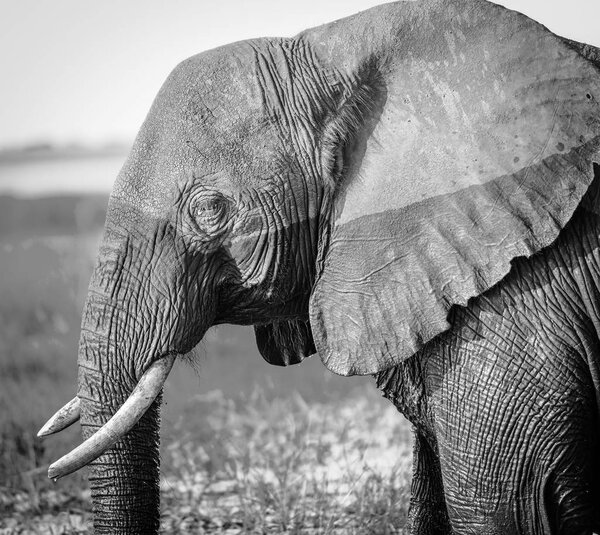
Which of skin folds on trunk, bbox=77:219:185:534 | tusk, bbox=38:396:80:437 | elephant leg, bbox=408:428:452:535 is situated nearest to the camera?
skin folds on trunk, bbox=77:219:185:534

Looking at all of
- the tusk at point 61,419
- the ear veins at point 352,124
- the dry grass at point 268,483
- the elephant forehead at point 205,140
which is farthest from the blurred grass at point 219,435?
the ear veins at point 352,124

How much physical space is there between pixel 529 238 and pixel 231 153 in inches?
35.5

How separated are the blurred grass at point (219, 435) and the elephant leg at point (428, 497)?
408 millimetres

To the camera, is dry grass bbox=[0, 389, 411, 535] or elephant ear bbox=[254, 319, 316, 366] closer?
elephant ear bbox=[254, 319, 316, 366]

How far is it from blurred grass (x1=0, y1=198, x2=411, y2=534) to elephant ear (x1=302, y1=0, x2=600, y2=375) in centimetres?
67

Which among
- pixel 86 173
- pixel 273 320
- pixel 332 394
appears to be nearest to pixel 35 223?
pixel 86 173

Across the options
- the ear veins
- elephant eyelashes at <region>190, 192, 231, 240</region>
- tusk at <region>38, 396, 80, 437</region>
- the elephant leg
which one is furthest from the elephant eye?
the elephant leg

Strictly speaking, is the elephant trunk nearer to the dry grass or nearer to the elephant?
the elephant

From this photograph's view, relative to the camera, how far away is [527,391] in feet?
10.7

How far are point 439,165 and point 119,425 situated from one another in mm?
1200

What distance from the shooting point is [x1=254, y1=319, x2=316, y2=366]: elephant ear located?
13.1ft

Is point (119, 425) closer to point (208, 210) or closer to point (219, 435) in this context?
point (208, 210)

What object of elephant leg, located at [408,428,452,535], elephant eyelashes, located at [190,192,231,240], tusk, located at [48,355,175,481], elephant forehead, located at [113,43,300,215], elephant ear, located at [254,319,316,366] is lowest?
elephant leg, located at [408,428,452,535]

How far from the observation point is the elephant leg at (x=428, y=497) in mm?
4309
